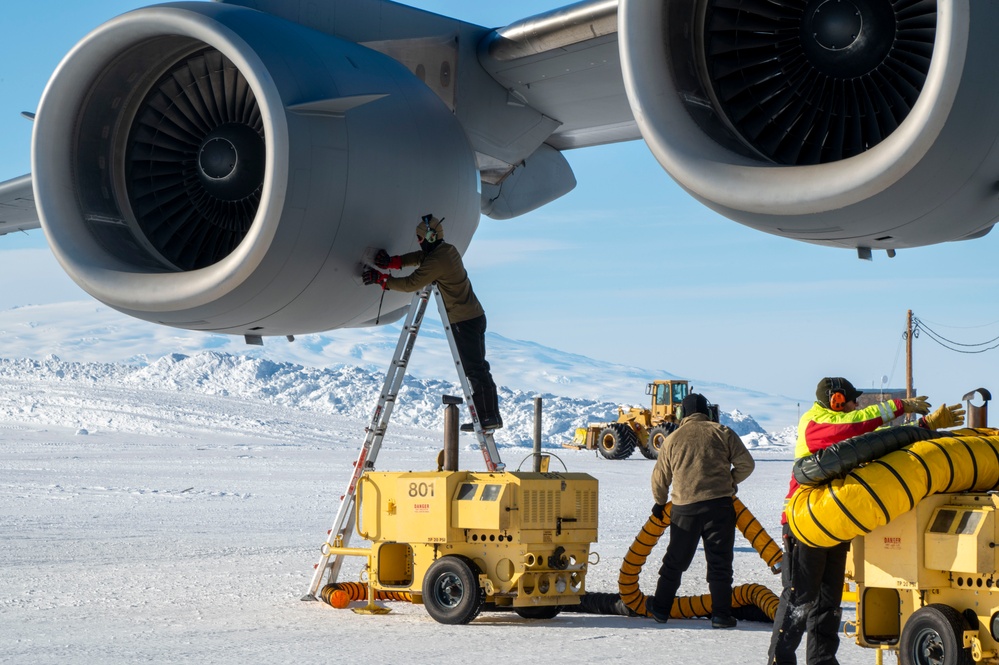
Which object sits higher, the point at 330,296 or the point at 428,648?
the point at 330,296

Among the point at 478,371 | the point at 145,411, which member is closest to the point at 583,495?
the point at 478,371

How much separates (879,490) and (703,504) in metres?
2.55

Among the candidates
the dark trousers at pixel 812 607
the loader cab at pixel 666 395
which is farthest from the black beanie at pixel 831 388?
the loader cab at pixel 666 395

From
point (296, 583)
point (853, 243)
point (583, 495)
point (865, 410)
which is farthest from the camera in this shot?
point (296, 583)

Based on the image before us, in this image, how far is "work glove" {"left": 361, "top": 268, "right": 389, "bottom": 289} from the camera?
275 inches

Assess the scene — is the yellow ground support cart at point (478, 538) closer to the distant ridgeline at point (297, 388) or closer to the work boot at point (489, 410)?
the work boot at point (489, 410)

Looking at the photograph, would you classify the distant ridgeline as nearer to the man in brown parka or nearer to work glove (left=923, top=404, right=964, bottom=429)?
the man in brown parka

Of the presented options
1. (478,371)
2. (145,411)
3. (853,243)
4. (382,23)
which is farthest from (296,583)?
(145,411)

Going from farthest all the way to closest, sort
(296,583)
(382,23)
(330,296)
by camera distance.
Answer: (296,583), (382,23), (330,296)

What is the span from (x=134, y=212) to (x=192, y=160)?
1.48ft

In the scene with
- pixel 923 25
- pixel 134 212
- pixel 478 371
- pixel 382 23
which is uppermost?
pixel 382 23

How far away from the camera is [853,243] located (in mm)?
5188

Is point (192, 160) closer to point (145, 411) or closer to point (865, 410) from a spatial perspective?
point (865, 410)

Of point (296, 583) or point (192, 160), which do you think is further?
point (296, 583)
